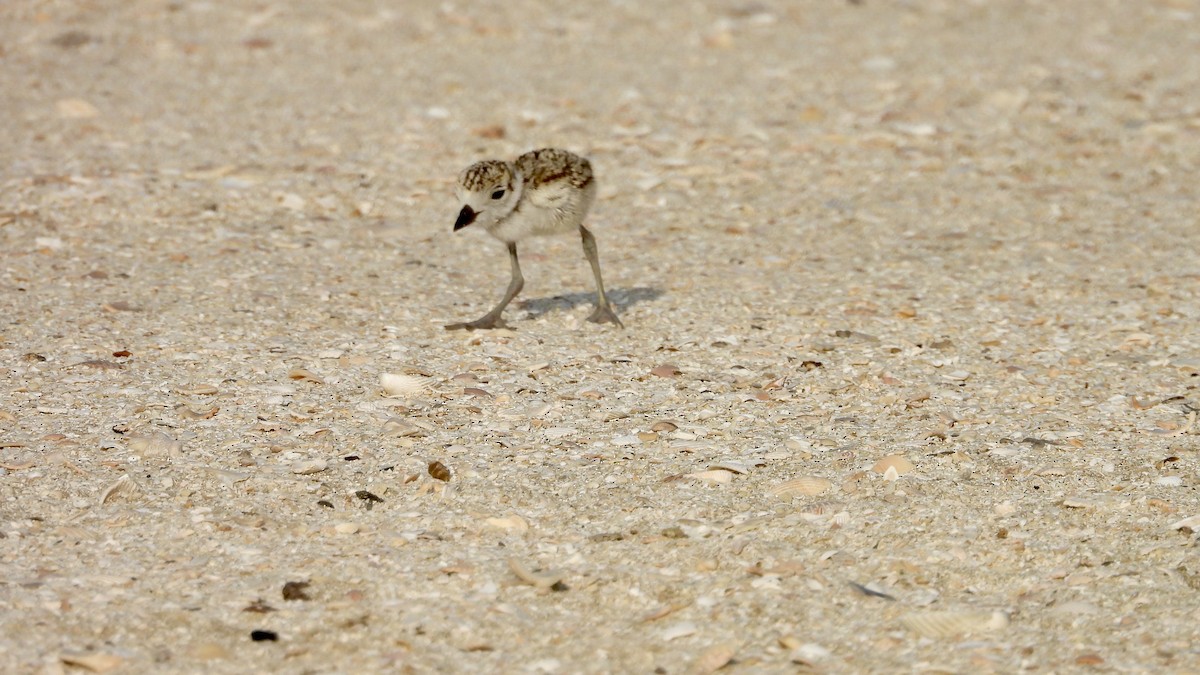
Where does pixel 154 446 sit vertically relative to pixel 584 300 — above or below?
above

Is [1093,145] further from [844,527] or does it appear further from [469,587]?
[469,587]

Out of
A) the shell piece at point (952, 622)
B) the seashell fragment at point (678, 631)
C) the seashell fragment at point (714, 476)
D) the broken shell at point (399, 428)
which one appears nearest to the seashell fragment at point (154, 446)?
the broken shell at point (399, 428)

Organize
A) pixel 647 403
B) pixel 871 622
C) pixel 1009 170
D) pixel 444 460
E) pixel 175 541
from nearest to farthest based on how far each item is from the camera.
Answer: pixel 871 622 → pixel 175 541 → pixel 444 460 → pixel 647 403 → pixel 1009 170

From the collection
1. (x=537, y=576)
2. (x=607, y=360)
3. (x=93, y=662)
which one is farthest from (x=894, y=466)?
(x=93, y=662)

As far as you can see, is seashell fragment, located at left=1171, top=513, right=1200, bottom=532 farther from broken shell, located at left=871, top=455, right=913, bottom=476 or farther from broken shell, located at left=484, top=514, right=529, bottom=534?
broken shell, located at left=484, top=514, right=529, bottom=534

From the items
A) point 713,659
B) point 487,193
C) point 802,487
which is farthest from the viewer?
point 487,193

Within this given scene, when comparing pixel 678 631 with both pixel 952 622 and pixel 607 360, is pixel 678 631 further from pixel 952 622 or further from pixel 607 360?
pixel 607 360

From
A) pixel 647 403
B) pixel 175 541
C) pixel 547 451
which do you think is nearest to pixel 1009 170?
pixel 647 403
